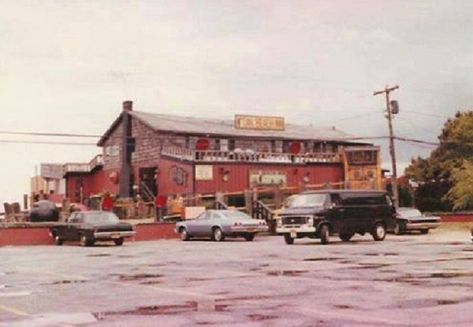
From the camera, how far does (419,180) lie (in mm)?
70875

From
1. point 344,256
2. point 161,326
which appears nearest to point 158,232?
point 344,256

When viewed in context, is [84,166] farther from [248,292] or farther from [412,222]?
[248,292]

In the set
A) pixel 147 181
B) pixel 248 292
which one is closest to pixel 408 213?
pixel 248 292

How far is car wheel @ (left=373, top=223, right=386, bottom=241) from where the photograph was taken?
97.5 feet

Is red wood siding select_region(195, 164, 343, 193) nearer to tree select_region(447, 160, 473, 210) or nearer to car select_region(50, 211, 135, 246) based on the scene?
tree select_region(447, 160, 473, 210)

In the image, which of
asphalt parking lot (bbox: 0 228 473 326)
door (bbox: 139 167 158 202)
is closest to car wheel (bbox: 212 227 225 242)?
asphalt parking lot (bbox: 0 228 473 326)

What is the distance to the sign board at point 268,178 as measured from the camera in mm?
61431

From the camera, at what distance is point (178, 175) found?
59.4 m

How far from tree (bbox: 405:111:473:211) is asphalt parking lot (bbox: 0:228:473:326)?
145ft

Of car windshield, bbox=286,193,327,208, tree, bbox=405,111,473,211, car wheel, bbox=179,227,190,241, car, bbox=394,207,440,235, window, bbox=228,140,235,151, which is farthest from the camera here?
window, bbox=228,140,235,151

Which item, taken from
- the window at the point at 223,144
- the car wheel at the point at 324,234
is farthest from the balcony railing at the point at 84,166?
the car wheel at the point at 324,234

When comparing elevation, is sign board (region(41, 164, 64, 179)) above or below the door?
above

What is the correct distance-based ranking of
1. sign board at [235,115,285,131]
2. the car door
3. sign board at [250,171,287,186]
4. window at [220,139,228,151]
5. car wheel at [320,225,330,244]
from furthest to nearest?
window at [220,139,228,151] < sign board at [250,171,287,186] < sign board at [235,115,285,131] < the car door < car wheel at [320,225,330,244]

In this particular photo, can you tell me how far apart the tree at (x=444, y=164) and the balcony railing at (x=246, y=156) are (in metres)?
8.48
